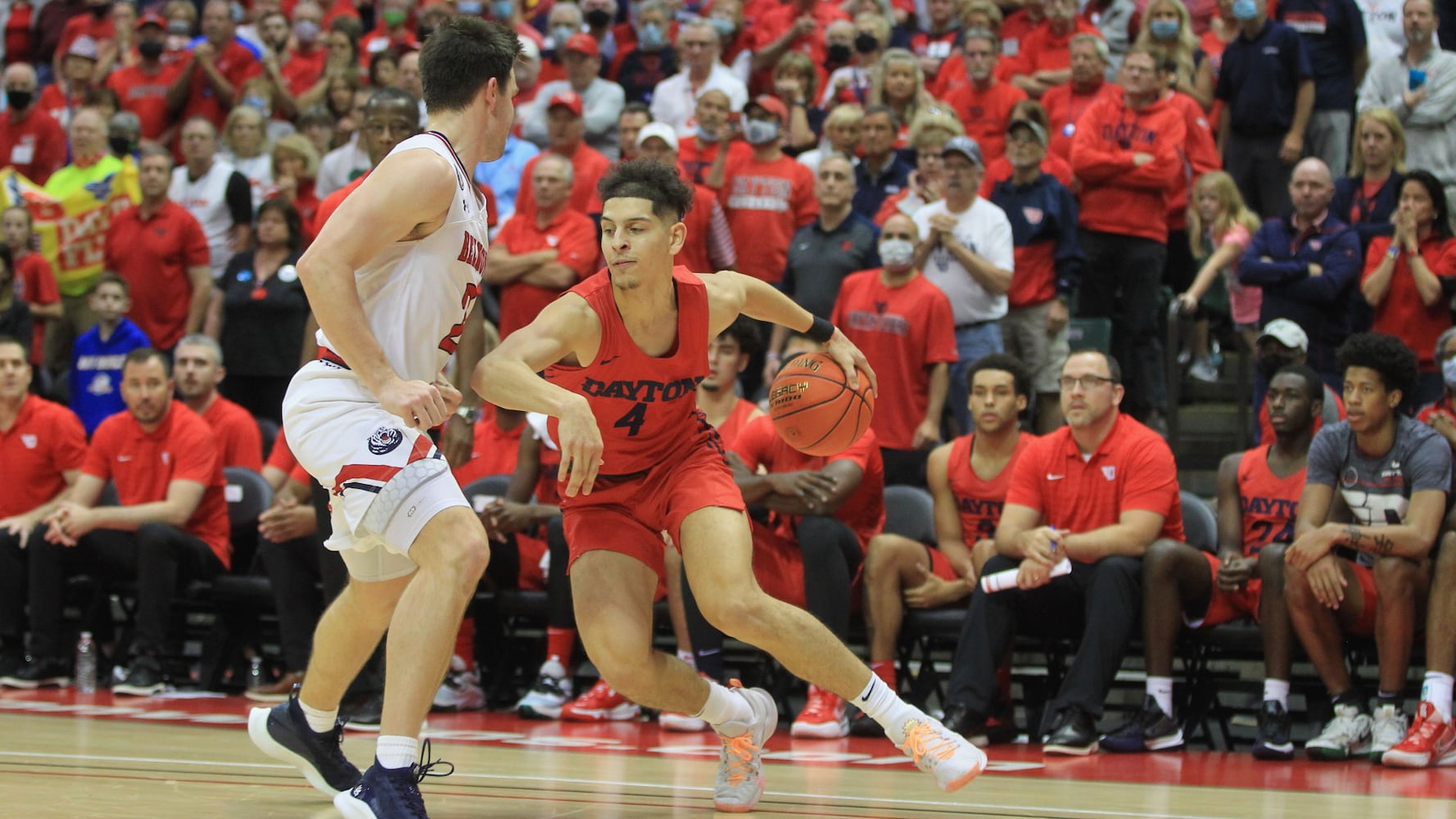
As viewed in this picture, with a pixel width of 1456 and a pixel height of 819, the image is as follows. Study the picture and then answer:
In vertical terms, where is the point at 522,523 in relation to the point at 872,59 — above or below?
below

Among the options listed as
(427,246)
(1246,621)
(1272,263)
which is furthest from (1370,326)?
(427,246)

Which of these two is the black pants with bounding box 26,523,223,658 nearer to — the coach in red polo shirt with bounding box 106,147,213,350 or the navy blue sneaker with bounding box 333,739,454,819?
the coach in red polo shirt with bounding box 106,147,213,350

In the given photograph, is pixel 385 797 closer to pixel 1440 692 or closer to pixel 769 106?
pixel 1440 692

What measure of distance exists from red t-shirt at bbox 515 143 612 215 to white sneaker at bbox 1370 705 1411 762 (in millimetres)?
5718

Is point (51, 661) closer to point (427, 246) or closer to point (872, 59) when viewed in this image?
point (427, 246)

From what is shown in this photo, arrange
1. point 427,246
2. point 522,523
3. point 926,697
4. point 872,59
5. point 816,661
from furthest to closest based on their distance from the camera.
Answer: point 872,59 < point 522,523 < point 926,697 < point 816,661 < point 427,246

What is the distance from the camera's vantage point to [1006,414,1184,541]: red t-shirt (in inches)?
275

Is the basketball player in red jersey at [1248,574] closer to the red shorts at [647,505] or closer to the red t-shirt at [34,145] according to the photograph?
the red shorts at [647,505]

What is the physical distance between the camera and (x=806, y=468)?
7.67 m

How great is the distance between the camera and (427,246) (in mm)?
4383

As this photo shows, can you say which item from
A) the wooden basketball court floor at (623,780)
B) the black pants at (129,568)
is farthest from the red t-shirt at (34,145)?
the wooden basketball court floor at (623,780)

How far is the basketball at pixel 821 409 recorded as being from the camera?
540cm

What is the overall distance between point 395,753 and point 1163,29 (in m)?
8.67

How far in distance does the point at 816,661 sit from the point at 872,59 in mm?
7801
